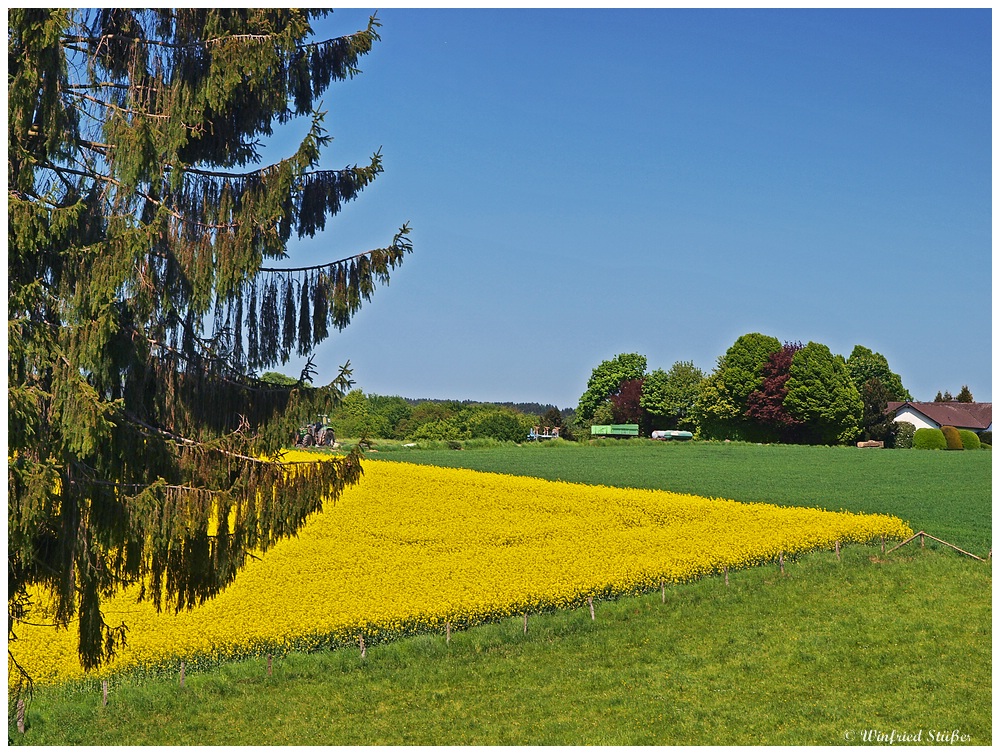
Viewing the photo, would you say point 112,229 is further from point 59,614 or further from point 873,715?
point 873,715

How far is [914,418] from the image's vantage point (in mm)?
81125

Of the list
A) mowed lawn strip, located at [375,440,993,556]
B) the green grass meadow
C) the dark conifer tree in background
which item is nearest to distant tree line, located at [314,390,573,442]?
mowed lawn strip, located at [375,440,993,556]

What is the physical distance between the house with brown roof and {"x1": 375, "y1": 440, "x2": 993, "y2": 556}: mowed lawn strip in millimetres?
21827

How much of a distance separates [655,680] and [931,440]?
56.2 m

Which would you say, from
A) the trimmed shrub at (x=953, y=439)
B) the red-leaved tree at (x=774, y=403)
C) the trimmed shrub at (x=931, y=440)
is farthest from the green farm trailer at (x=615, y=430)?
the trimmed shrub at (x=953, y=439)

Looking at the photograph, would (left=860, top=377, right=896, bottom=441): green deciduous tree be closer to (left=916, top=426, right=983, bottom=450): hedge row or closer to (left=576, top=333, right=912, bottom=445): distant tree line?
(left=576, top=333, right=912, bottom=445): distant tree line

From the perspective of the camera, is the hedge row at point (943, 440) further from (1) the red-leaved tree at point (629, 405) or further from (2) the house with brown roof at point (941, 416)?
(1) the red-leaved tree at point (629, 405)

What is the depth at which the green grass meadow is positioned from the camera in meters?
11.6

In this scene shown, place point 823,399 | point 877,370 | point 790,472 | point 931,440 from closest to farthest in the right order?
Answer: point 790,472 < point 931,440 < point 823,399 < point 877,370

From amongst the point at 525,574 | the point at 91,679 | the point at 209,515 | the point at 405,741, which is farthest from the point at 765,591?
the point at 209,515

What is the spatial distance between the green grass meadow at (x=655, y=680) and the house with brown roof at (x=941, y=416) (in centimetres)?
6367

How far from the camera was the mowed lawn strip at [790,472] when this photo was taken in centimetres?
3047

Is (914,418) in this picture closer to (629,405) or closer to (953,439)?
(953,439)

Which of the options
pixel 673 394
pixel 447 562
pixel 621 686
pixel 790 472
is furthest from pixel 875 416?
pixel 621 686
